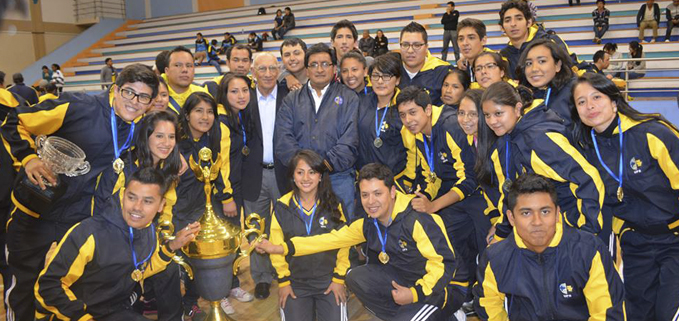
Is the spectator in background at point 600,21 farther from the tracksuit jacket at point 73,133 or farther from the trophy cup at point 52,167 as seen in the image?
the trophy cup at point 52,167

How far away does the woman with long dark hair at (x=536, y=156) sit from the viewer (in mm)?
2447

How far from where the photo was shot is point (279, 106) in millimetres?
3877

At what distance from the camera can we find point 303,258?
320cm

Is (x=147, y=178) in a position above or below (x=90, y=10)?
below

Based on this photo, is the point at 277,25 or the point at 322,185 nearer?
the point at 322,185

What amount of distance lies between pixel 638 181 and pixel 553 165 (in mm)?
419

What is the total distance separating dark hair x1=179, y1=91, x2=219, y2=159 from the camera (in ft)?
11.1

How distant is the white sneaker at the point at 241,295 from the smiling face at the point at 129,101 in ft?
5.22

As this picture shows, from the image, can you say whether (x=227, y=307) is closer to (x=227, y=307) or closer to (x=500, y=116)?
(x=227, y=307)

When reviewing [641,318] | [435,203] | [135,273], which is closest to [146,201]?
[135,273]

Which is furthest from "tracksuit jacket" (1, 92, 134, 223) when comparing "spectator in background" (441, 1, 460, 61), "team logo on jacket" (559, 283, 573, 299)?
"spectator in background" (441, 1, 460, 61)

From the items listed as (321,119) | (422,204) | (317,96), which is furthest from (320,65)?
(422,204)

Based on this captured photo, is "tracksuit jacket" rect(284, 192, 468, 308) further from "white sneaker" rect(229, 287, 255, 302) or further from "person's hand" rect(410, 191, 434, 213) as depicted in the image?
"white sneaker" rect(229, 287, 255, 302)

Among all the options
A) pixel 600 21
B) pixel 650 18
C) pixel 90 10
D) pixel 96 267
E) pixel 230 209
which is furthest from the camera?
pixel 90 10
